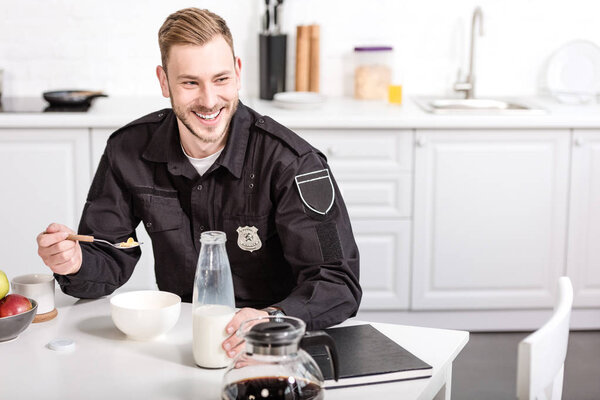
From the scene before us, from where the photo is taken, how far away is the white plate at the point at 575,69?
13.3 ft

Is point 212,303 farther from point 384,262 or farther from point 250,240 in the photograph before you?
point 384,262

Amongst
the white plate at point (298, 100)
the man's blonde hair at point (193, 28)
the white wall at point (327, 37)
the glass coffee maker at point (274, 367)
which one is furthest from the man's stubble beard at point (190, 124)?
the white wall at point (327, 37)

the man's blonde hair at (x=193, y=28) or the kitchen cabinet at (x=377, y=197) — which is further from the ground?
the man's blonde hair at (x=193, y=28)

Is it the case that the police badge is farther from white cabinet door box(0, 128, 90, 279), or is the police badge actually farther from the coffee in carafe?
white cabinet door box(0, 128, 90, 279)

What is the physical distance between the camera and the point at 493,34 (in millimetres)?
4074

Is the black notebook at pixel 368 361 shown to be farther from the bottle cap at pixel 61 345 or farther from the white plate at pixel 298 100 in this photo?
the white plate at pixel 298 100

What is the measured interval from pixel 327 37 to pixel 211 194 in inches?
85.5

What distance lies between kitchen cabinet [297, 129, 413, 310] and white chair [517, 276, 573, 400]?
2.01 metres

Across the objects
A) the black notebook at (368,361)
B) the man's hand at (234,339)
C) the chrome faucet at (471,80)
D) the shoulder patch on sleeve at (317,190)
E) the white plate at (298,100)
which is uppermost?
the chrome faucet at (471,80)

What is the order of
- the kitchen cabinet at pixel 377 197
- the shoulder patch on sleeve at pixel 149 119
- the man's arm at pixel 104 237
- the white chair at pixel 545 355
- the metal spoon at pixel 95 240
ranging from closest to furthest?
the white chair at pixel 545 355, the metal spoon at pixel 95 240, the man's arm at pixel 104 237, the shoulder patch on sleeve at pixel 149 119, the kitchen cabinet at pixel 377 197

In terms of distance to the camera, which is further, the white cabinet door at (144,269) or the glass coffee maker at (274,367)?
the white cabinet door at (144,269)

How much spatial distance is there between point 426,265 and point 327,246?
1774mm

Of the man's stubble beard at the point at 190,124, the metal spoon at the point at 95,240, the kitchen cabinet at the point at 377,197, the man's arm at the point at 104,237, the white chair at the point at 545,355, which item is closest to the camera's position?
the white chair at the point at 545,355

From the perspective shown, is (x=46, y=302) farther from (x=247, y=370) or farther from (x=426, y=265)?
(x=426, y=265)
